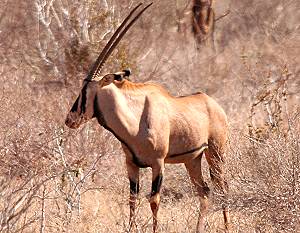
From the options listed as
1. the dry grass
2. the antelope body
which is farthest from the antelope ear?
the dry grass

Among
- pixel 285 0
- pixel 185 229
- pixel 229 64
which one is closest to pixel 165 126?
pixel 185 229

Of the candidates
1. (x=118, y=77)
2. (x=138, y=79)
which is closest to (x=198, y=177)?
(x=118, y=77)

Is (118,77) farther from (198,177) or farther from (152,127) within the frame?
(198,177)

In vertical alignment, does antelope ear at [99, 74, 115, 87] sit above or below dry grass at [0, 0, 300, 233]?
above

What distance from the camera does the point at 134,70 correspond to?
15617 millimetres

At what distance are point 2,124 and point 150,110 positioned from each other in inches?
59.9

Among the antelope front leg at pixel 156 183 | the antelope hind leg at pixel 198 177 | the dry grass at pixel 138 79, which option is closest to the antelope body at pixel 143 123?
the antelope front leg at pixel 156 183

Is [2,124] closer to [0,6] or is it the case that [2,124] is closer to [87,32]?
[87,32]

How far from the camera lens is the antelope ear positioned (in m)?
8.09

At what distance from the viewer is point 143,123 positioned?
8.16m

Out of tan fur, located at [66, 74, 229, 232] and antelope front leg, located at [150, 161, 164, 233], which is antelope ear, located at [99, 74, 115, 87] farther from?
antelope front leg, located at [150, 161, 164, 233]

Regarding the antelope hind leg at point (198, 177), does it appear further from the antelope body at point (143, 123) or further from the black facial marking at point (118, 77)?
the black facial marking at point (118, 77)

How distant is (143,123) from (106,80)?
532mm

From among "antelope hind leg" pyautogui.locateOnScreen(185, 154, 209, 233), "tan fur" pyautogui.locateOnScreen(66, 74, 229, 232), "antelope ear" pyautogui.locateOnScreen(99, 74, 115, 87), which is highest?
"antelope ear" pyautogui.locateOnScreen(99, 74, 115, 87)
